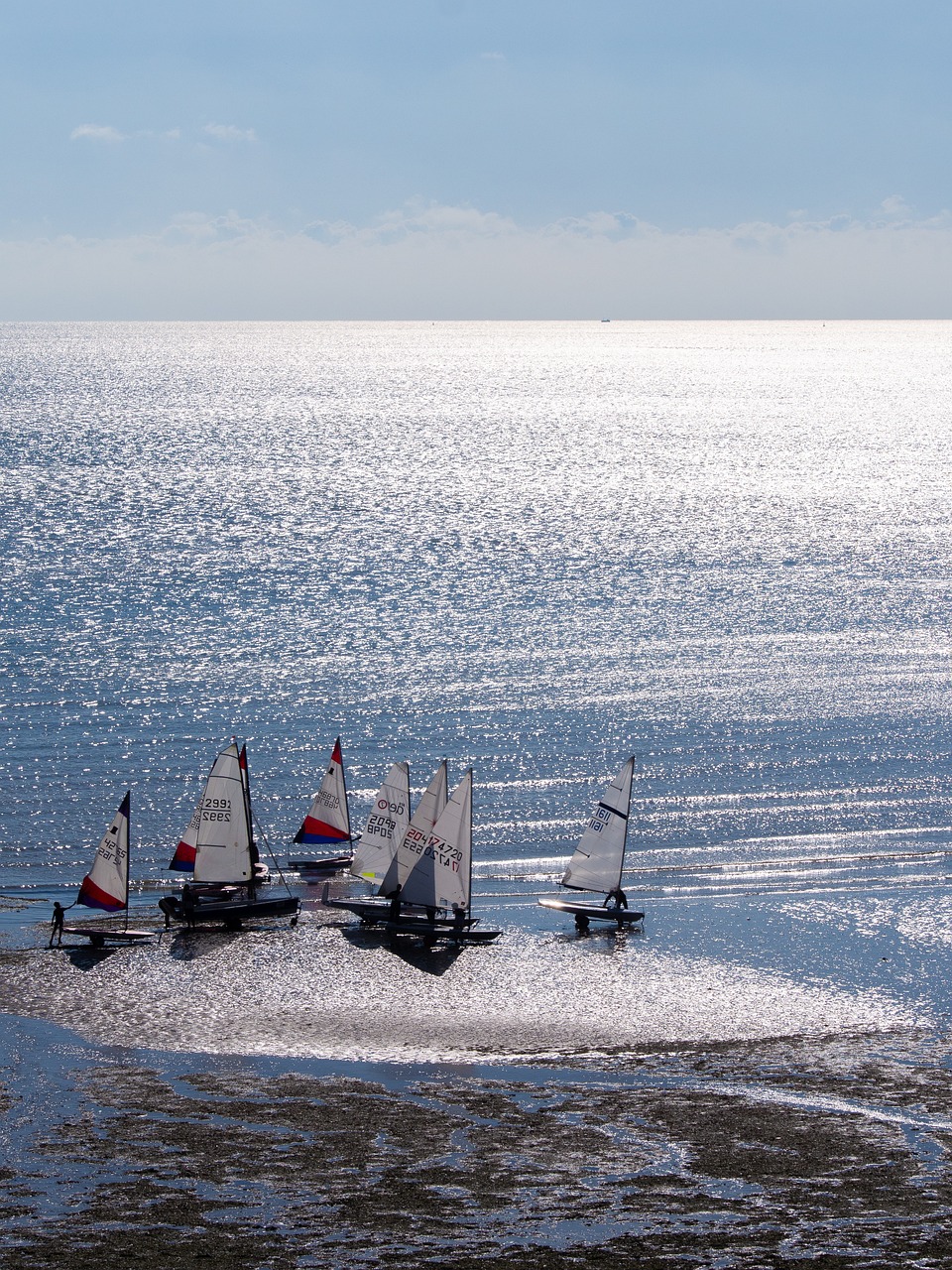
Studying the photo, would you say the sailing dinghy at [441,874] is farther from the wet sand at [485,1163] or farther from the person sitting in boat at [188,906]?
the wet sand at [485,1163]

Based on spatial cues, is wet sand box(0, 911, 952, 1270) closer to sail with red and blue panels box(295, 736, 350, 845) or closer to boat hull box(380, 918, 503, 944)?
boat hull box(380, 918, 503, 944)

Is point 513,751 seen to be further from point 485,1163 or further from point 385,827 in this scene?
point 485,1163

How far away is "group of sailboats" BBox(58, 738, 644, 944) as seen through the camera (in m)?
45.2

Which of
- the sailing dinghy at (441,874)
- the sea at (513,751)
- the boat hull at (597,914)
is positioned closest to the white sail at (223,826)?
the sea at (513,751)

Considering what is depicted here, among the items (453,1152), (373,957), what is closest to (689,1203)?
(453,1152)

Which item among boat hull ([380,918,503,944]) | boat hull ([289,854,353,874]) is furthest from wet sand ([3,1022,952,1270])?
boat hull ([289,854,353,874])

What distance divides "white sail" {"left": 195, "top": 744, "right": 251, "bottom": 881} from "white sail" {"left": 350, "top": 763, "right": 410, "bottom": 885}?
13.4ft

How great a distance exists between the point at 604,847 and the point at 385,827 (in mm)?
7618

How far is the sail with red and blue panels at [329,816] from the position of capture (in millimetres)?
52656

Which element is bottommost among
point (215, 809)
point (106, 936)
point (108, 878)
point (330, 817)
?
point (106, 936)

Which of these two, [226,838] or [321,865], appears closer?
[226,838]

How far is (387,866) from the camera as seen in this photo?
48969 millimetres

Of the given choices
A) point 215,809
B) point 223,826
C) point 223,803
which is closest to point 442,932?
point 223,826

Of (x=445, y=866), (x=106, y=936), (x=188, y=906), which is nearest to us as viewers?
(x=106, y=936)
